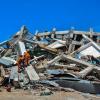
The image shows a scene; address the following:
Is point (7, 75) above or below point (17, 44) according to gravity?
below

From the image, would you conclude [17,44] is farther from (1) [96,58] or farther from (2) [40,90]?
(2) [40,90]

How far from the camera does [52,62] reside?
19594 mm

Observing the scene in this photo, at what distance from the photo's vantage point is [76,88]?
1636 cm

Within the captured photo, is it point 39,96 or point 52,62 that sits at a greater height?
point 52,62

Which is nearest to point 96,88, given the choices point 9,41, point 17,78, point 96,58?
point 17,78

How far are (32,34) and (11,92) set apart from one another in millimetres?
11192

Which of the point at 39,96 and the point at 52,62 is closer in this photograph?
the point at 39,96

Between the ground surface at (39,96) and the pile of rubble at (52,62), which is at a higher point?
the pile of rubble at (52,62)

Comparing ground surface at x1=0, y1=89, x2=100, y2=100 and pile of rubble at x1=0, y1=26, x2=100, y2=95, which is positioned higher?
pile of rubble at x1=0, y1=26, x2=100, y2=95

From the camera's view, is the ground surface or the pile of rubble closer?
the ground surface

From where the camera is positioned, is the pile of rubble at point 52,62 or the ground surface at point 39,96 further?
the pile of rubble at point 52,62

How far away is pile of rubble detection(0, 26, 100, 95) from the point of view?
1659 cm

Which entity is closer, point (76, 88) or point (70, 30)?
point (76, 88)

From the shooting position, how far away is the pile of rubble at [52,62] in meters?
16.6
